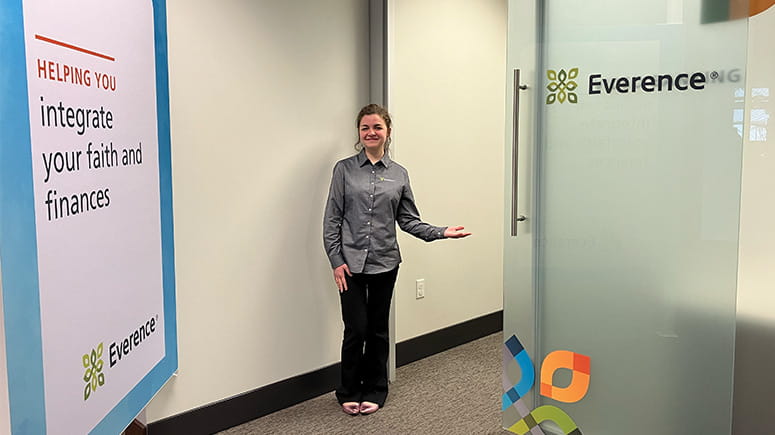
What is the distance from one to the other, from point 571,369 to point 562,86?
3.52 ft

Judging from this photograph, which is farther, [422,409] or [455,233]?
[422,409]

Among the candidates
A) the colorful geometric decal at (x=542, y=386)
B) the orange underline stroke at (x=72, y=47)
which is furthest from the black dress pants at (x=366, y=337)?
the orange underline stroke at (x=72, y=47)

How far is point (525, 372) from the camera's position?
9.04 feet

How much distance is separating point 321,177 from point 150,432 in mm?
1400

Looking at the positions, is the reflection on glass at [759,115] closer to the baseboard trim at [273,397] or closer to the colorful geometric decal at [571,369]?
the colorful geometric decal at [571,369]

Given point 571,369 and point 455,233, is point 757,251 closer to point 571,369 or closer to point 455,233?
point 571,369

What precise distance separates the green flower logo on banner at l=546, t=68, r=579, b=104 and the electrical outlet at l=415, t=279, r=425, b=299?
1652 mm

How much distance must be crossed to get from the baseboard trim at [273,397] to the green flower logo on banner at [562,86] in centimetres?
181

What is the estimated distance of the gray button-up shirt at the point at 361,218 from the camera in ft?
10.7

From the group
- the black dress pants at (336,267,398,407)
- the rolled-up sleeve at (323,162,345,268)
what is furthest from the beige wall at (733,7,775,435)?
the rolled-up sleeve at (323,162,345,268)

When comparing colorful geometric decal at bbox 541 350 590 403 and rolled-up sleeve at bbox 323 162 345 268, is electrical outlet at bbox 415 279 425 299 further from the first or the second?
colorful geometric decal at bbox 541 350 590 403

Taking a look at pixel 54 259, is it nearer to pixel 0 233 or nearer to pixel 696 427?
pixel 0 233

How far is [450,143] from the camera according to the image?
412cm

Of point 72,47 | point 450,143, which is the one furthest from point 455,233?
point 72,47
